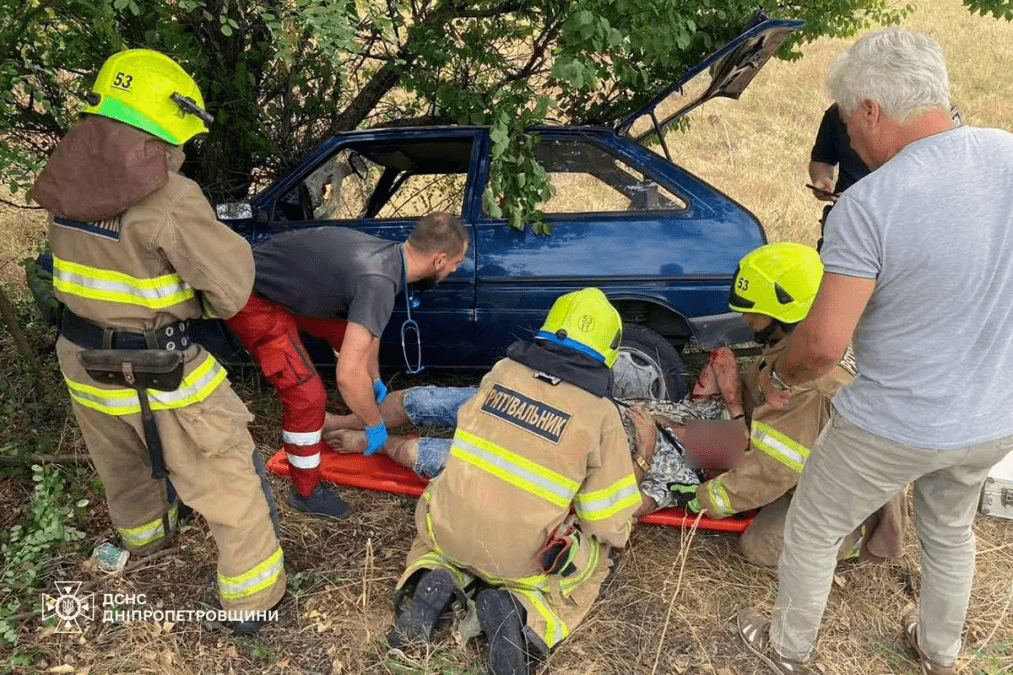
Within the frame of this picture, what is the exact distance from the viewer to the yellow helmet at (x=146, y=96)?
7.48 ft

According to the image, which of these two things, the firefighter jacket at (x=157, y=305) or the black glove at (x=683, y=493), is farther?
the black glove at (x=683, y=493)

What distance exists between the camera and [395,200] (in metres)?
4.51

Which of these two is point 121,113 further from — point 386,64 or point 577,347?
point 386,64

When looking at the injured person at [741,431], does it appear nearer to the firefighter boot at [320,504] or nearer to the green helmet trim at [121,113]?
the firefighter boot at [320,504]

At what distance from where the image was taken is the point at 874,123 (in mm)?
2012

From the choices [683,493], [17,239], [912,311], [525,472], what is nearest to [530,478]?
[525,472]

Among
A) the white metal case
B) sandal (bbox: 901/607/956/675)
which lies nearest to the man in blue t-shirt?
sandal (bbox: 901/607/956/675)

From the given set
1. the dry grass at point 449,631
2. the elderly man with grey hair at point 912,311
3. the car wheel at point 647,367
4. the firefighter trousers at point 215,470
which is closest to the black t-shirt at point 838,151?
the car wheel at point 647,367

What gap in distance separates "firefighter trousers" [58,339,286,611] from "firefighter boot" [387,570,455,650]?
553 millimetres

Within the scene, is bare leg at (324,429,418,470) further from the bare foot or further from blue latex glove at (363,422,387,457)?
blue latex glove at (363,422,387,457)

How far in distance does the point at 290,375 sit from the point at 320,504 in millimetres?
668

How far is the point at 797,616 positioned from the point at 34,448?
3.77m

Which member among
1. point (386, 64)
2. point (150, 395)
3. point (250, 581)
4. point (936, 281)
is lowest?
point (250, 581)

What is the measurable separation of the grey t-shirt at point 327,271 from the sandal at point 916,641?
8.08 feet
